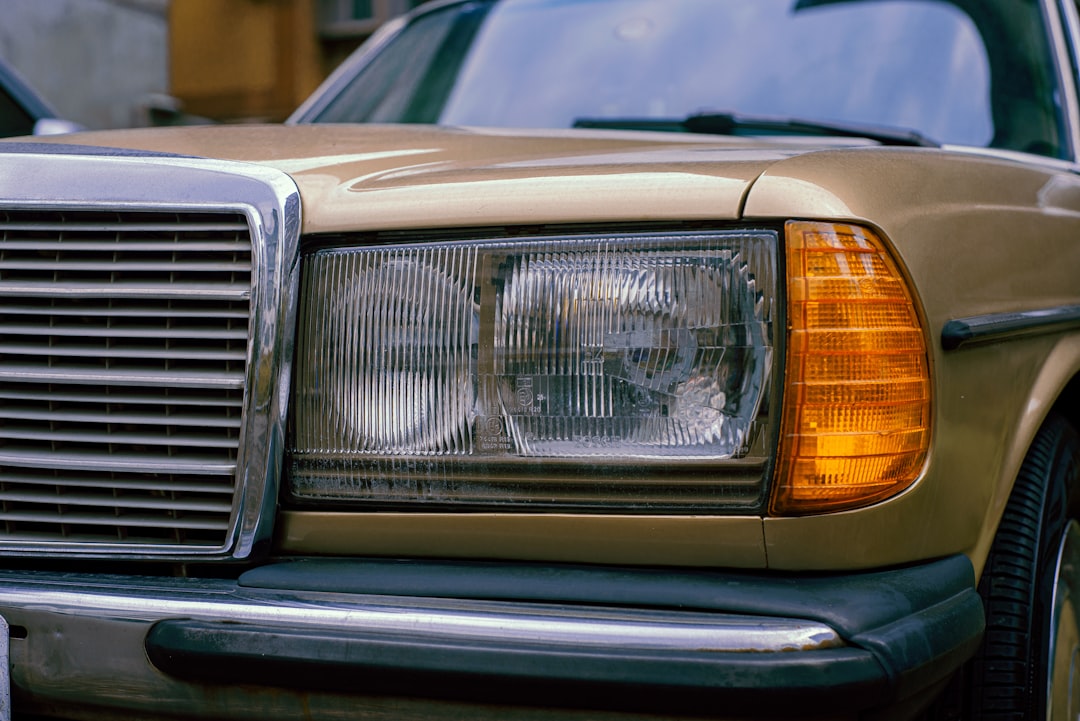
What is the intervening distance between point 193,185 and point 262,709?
0.70 m

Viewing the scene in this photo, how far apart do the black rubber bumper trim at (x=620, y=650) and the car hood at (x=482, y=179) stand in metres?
0.45

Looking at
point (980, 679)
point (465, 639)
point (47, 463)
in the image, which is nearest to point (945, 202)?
point (980, 679)

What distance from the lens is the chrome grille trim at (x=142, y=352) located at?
1.55m

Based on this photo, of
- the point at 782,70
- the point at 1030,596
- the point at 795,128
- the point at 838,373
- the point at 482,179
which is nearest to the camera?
the point at 838,373

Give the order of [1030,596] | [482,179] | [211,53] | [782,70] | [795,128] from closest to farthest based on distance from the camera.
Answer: [482,179] < [1030,596] < [795,128] < [782,70] < [211,53]

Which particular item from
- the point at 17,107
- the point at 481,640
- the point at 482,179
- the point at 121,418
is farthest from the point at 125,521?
the point at 17,107

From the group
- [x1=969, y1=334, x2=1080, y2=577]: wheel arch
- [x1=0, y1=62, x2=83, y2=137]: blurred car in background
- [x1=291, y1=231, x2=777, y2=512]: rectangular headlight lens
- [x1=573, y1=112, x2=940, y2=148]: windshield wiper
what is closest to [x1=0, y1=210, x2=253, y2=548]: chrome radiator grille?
[x1=291, y1=231, x2=777, y2=512]: rectangular headlight lens

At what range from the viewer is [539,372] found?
150cm

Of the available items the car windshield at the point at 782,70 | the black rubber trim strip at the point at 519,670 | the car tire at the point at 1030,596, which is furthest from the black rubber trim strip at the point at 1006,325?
the car windshield at the point at 782,70

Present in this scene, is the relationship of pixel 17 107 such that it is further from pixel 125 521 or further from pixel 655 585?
A: pixel 655 585

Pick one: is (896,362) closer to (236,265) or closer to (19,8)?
(236,265)

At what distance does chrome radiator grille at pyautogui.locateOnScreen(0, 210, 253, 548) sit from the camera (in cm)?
158

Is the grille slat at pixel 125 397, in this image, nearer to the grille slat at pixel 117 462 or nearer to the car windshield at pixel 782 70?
the grille slat at pixel 117 462

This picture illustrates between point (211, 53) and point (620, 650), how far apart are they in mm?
14739
